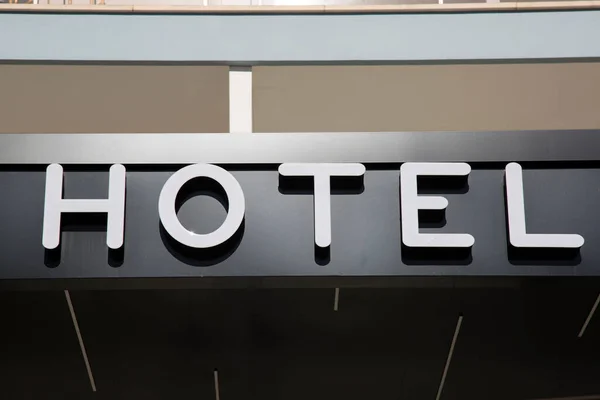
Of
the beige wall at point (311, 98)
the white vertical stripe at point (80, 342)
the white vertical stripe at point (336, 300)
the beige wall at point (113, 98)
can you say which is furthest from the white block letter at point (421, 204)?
the white vertical stripe at point (80, 342)

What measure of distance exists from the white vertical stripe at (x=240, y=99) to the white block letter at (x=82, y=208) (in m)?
1.42

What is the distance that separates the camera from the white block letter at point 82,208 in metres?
5.07

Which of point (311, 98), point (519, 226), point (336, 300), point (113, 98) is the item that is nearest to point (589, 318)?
point (519, 226)

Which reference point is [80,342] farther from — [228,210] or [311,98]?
[311,98]

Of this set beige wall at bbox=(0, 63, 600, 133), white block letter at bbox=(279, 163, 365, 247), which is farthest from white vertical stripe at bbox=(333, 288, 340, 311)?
beige wall at bbox=(0, 63, 600, 133)

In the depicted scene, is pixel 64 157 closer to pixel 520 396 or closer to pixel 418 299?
pixel 418 299

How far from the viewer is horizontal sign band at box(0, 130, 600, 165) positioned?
530 cm

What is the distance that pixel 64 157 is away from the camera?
5.30 m

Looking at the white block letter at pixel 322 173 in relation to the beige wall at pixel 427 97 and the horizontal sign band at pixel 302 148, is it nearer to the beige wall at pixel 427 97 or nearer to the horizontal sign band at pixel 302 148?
the horizontal sign band at pixel 302 148

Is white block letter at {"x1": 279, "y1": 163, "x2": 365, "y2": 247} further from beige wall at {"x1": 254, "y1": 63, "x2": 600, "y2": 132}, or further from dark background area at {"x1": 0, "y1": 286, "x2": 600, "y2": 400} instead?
beige wall at {"x1": 254, "y1": 63, "x2": 600, "y2": 132}

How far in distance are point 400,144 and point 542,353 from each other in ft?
5.83

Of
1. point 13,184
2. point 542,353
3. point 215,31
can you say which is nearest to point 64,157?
point 13,184

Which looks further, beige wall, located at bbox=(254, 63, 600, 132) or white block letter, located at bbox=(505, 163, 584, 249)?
beige wall, located at bbox=(254, 63, 600, 132)

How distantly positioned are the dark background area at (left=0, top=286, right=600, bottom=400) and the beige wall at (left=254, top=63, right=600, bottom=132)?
1.59 meters
